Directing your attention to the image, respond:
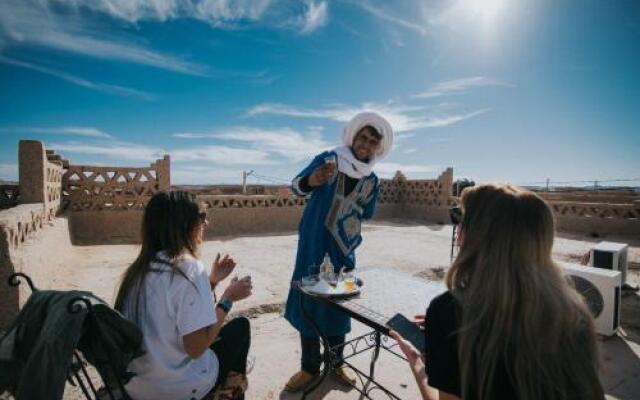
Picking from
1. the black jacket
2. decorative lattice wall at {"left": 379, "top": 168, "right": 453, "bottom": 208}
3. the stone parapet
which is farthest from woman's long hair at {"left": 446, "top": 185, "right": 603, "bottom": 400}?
decorative lattice wall at {"left": 379, "top": 168, "right": 453, "bottom": 208}

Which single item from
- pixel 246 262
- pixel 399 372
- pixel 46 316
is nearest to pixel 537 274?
pixel 46 316

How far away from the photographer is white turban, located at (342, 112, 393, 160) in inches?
107

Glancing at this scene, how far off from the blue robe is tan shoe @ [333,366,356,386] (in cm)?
33

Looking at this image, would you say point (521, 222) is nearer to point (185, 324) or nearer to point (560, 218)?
point (185, 324)

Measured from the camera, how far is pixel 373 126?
8.95ft

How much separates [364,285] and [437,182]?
1067 centimetres

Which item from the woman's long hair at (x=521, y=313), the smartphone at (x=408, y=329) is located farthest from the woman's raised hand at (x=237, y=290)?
the woman's long hair at (x=521, y=313)

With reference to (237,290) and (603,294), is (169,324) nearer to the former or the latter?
(237,290)

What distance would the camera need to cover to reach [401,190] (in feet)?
44.4

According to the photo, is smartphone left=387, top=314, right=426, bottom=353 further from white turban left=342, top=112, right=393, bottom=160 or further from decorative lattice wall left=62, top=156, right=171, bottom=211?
decorative lattice wall left=62, top=156, right=171, bottom=211

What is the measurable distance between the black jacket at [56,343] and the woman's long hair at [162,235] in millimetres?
267

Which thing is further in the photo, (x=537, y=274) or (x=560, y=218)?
(x=560, y=218)

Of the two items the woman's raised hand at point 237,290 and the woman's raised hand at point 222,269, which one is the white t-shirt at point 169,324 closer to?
the woman's raised hand at point 237,290

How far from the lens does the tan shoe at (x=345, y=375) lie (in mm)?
2629
